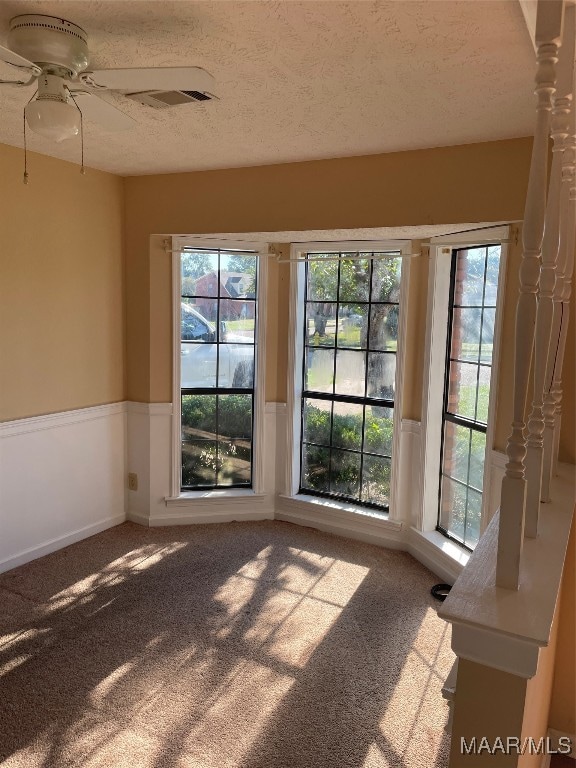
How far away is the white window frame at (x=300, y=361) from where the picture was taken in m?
4.06

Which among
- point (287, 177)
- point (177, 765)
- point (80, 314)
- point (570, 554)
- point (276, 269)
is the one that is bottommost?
point (177, 765)

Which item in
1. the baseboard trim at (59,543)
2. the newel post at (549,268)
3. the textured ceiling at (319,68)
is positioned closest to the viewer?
the newel post at (549,268)

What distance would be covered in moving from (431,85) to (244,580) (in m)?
2.96

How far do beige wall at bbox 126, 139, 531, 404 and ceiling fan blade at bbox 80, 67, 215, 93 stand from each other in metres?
1.75

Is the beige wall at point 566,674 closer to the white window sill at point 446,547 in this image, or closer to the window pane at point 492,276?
the white window sill at point 446,547

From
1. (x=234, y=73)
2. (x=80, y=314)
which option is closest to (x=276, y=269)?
(x=80, y=314)

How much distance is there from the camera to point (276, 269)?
178 inches

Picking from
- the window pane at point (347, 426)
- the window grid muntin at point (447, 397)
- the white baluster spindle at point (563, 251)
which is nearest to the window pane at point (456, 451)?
the window grid muntin at point (447, 397)

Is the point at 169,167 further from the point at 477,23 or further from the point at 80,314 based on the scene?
the point at 477,23

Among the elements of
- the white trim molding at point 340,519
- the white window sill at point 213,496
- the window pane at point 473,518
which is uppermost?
the window pane at point 473,518

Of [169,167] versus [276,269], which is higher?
[169,167]

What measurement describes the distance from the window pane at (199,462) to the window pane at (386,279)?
5.89ft

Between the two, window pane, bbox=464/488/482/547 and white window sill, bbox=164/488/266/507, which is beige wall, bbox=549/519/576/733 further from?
white window sill, bbox=164/488/266/507

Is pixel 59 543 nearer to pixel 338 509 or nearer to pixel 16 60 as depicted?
pixel 338 509
